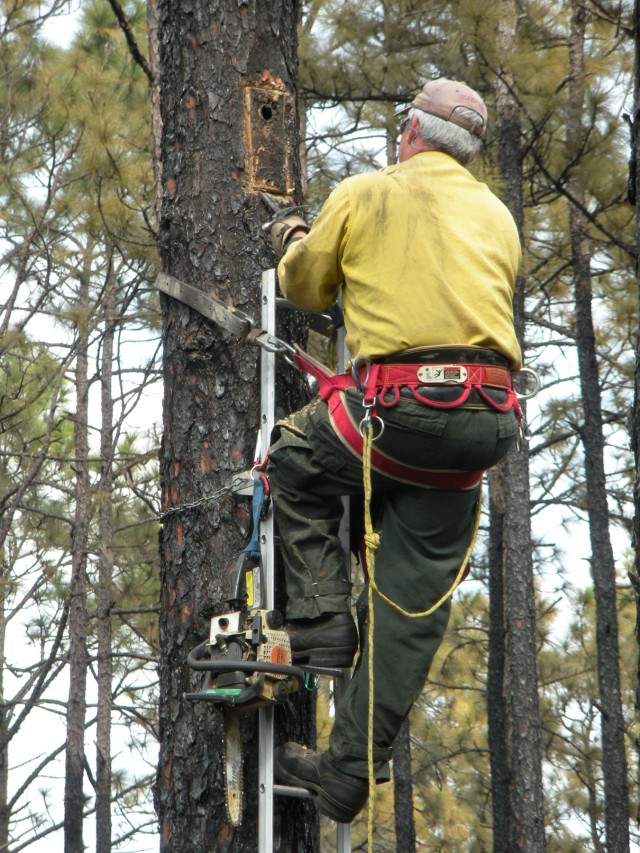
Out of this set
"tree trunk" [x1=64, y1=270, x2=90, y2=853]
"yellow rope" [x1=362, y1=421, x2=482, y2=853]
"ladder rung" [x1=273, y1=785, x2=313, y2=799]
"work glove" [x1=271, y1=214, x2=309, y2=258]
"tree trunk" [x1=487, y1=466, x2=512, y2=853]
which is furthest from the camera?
"tree trunk" [x1=487, y1=466, x2=512, y2=853]

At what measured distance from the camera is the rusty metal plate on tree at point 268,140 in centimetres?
369

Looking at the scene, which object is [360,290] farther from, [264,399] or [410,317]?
[264,399]

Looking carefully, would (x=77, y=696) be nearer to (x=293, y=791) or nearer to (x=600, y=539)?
(x=600, y=539)

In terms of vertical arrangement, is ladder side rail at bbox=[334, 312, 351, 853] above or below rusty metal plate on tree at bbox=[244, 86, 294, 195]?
below

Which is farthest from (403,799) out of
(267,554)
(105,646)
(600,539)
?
(267,554)

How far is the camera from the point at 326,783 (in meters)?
3.15

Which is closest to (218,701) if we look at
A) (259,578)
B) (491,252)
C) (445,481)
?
(259,578)

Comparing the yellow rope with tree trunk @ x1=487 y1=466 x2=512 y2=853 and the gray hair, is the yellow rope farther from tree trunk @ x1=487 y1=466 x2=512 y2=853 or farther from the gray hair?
tree trunk @ x1=487 y1=466 x2=512 y2=853

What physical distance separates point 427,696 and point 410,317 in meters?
14.1

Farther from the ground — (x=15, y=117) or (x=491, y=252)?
(x=15, y=117)

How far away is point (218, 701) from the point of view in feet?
10.3

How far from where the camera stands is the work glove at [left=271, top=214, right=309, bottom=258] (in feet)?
11.4

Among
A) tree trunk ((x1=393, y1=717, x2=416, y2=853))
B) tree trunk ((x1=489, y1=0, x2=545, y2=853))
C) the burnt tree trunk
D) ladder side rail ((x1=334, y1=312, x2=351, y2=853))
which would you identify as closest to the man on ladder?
ladder side rail ((x1=334, y1=312, x2=351, y2=853))

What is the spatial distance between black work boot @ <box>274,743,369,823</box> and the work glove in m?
1.40
